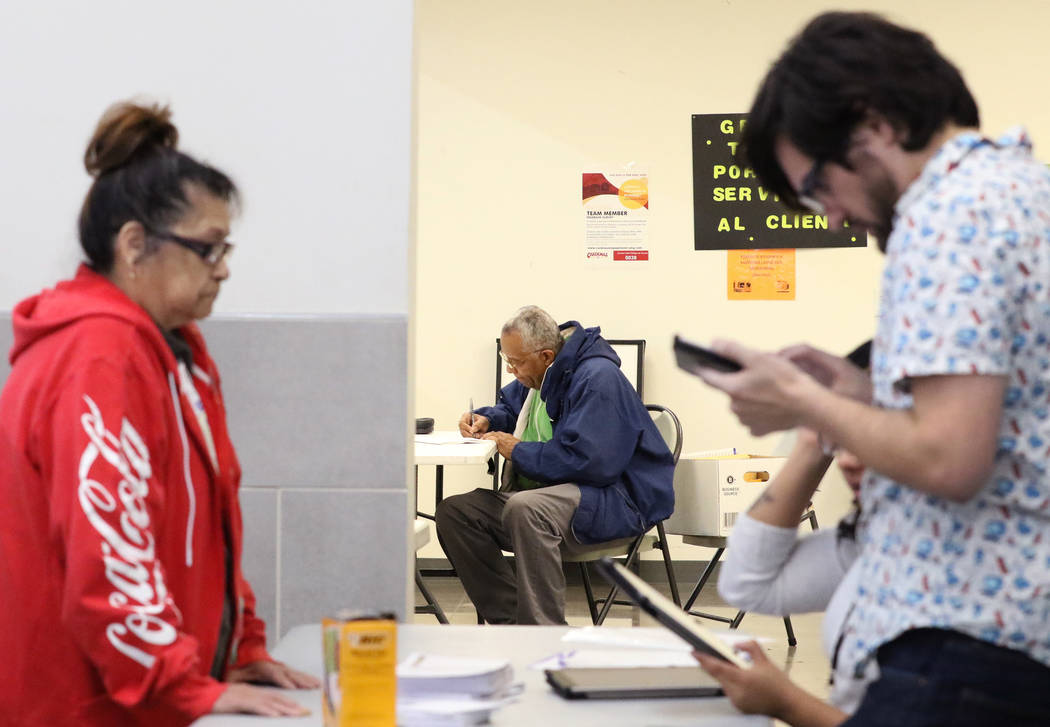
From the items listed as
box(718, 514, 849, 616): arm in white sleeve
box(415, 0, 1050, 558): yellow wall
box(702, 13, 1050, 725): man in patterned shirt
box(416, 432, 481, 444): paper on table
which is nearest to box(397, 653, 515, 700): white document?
box(718, 514, 849, 616): arm in white sleeve

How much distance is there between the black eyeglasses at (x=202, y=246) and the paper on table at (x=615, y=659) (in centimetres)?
66

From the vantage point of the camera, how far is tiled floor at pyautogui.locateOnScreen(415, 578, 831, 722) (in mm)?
3928

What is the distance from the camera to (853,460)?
1.16 meters

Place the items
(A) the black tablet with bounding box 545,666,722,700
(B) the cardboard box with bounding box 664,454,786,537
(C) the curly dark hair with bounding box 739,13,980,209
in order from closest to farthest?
1. (C) the curly dark hair with bounding box 739,13,980,209
2. (A) the black tablet with bounding box 545,666,722,700
3. (B) the cardboard box with bounding box 664,454,786,537

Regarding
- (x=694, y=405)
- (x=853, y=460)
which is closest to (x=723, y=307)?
(x=694, y=405)

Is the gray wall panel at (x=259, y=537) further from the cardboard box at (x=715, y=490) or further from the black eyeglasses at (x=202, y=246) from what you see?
the cardboard box at (x=715, y=490)

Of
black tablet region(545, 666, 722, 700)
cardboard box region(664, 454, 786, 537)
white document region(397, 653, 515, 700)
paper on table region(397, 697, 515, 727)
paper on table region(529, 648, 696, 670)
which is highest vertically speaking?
white document region(397, 653, 515, 700)

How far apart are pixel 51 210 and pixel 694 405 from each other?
3.86m

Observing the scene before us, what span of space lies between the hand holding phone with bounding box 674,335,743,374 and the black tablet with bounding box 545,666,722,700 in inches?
15.4

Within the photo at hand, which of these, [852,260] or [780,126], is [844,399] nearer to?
[780,126]

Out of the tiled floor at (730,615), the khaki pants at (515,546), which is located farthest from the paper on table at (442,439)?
the tiled floor at (730,615)

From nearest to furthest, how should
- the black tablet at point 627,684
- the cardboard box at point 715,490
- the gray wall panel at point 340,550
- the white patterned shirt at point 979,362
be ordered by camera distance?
the white patterned shirt at point 979,362, the black tablet at point 627,684, the gray wall panel at point 340,550, the cardboard box at point 715,490

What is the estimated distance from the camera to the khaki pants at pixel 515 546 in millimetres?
3873

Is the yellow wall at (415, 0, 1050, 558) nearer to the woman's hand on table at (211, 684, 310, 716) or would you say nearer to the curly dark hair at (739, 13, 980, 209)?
the woman's hand on table at (211, 684, 310, 716)
